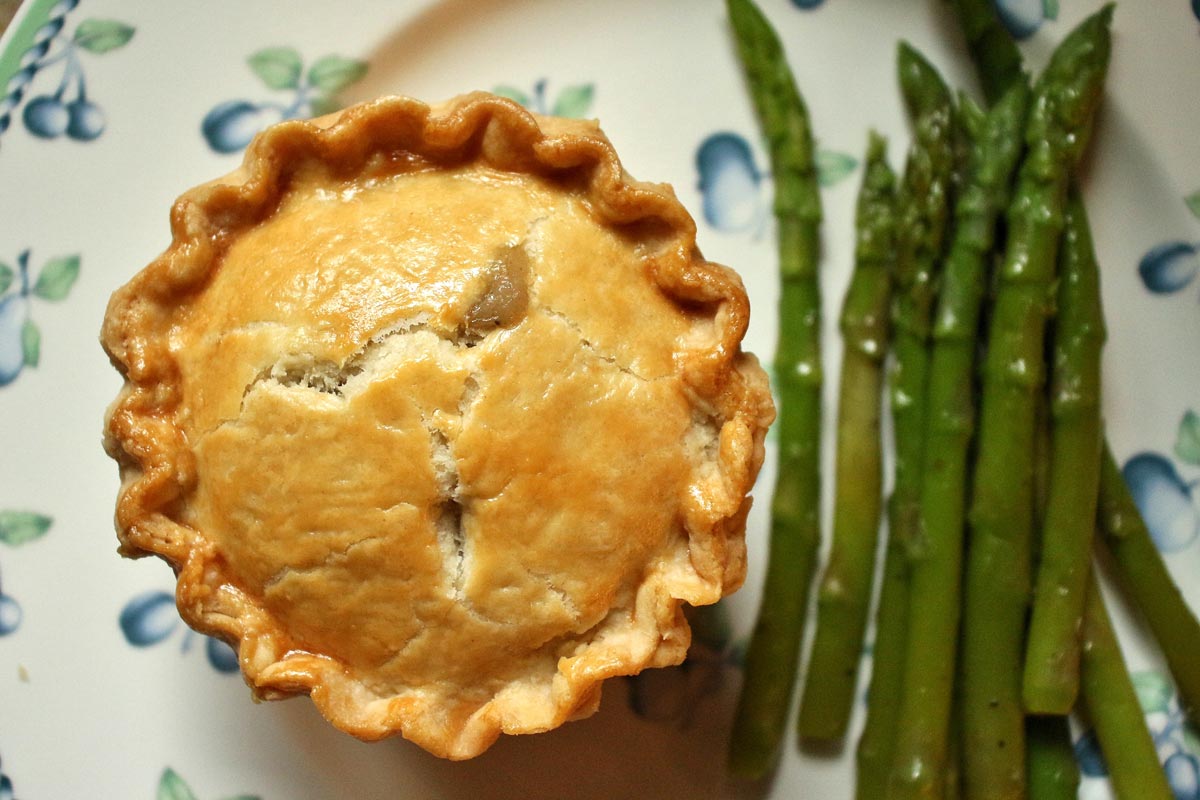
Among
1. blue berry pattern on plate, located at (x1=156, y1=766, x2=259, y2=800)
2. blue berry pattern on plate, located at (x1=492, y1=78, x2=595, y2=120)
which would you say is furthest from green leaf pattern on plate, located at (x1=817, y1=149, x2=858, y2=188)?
blue berry pattern on plate, located at (x1=156, y1=766, x2=259, y2=800)

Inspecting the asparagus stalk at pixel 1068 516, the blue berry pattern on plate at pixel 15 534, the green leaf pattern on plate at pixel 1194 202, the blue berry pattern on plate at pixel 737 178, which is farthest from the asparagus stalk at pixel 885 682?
the blue berry pattern on plate at pixel 15 534

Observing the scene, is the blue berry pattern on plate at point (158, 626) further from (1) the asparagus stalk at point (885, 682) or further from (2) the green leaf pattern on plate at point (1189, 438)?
(2) the green leaf pattern on plate at point (1189, 438)

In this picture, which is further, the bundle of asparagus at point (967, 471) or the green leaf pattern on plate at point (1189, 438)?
the green leaf pattern on plate at point (1189, 438)

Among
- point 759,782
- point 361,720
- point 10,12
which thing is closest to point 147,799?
point 361,720

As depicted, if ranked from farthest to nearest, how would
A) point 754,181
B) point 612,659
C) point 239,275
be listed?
1. point 754,181
2. point 239,275
3. point 612,659

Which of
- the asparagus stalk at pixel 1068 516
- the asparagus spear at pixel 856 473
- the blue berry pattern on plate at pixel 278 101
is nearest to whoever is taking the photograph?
the asparagus stalk at pixel 1068 516

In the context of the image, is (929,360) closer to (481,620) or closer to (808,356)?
(808,356)
